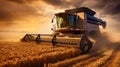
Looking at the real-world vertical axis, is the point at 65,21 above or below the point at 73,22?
above

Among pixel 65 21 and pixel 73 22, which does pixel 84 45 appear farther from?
pixel 65 21

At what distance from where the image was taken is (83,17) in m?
15.5

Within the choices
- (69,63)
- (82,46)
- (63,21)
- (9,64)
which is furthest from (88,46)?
(9,64)

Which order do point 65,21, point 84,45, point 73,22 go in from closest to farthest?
point 84,45
point 73,22
point 65,21

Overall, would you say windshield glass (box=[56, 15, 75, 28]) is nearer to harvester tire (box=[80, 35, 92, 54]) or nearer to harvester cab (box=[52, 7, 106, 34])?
harvester cab (box=[52, 7, 106, 34])

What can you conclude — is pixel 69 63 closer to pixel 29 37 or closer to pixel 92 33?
pixel 29 37

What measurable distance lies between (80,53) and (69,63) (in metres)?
2.95

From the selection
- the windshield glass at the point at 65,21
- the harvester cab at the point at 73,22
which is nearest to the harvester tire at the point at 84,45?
the harvester cab at the point at 73,22

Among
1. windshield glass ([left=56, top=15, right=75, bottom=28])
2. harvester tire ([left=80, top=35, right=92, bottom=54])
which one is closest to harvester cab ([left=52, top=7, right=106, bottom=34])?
windshield glass ([left=56, top=15, right=75, bottom=28])

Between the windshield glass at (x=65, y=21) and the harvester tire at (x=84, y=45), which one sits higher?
the windshield glass at (x=65, y=21)

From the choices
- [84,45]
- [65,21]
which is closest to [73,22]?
[65,21]

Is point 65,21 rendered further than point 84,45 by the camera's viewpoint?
Yes

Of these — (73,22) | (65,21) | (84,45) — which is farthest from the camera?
(65,21)

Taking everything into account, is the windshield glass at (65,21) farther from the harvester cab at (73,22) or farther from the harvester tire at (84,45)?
the harvester tire at (84,45)
